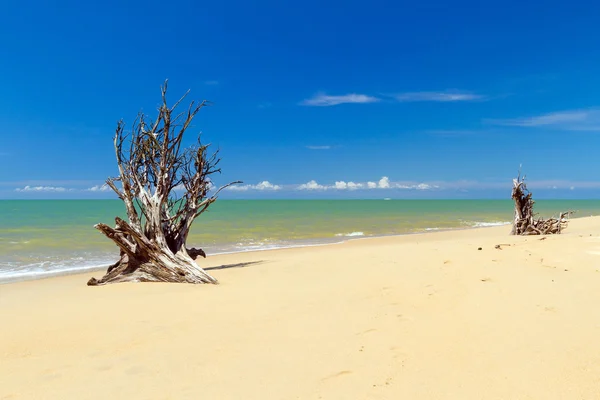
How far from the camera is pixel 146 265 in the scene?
8469mm

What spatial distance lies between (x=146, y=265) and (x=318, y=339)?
5457 mm

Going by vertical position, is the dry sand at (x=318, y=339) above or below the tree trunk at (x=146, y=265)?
below

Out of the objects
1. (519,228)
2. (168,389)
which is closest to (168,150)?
(168,389)

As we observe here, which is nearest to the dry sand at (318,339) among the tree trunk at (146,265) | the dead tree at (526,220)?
the tree trunk at (146,265)

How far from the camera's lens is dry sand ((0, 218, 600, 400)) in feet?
10.7

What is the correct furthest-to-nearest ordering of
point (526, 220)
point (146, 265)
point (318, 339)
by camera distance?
1. point (526, 220)
2. point (146, 265)
3. point (318, 339)

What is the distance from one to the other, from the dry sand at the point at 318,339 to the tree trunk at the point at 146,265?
0.49m

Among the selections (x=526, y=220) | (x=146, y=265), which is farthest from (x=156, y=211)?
(x=526, y=220)

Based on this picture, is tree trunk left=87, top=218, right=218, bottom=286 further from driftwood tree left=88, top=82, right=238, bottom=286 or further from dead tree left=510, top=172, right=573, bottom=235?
dead tree left=510, top=172, right=573, bottom=235

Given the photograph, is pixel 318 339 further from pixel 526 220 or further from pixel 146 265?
pixel 526 220

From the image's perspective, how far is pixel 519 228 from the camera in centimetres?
1881

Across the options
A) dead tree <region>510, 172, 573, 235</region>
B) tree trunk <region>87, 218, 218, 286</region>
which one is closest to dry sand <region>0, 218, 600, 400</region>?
tree trunk <region>87, 218, 218, 286</region>

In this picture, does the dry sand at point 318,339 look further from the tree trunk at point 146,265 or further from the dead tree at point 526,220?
the dead tree at point 526,220

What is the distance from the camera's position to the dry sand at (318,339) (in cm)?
327
